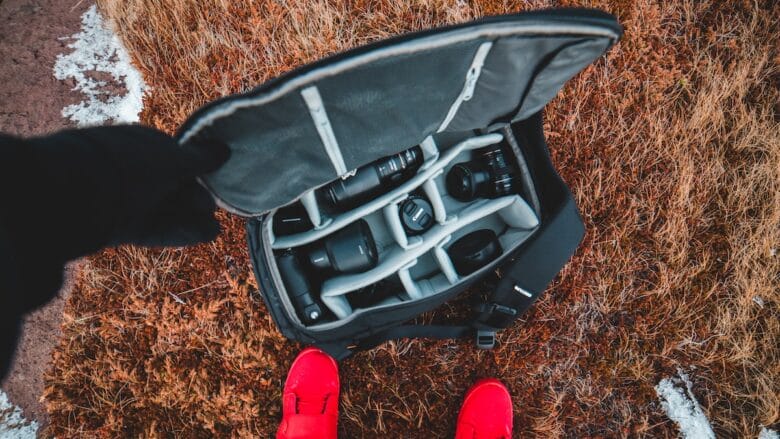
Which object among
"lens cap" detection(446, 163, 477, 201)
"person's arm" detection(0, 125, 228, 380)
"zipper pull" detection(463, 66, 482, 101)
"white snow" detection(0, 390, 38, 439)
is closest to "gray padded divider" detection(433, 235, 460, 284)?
"lens cap" detection(446, 163, 477, 201)

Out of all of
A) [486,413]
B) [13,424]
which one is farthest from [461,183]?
[13,424]

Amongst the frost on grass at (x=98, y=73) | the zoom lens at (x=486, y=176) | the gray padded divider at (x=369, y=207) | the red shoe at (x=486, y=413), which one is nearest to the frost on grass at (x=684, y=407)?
the red shoe at (x=486, y=413)

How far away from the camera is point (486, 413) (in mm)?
2152

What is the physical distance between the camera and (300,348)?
226cm

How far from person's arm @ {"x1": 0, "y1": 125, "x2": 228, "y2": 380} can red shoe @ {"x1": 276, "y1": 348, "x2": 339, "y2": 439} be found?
1.23 meters

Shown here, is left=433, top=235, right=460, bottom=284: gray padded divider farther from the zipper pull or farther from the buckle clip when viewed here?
the zipper pull

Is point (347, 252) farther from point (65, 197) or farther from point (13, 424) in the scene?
point (13, 424)

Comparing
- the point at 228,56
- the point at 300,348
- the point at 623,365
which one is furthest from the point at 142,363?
the point at 623,365

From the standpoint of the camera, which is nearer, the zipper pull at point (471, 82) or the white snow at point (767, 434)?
the zipper pull at point (471, 82)

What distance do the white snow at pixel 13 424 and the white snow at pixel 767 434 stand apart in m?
3.77

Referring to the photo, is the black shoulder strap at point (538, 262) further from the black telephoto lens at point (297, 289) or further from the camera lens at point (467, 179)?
the black telephoto lens at point (297, 289)

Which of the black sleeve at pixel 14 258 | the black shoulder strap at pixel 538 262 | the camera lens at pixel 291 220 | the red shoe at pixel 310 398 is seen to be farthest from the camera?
the red shoe at pixel 310 398

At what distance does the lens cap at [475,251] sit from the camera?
6.32 ft

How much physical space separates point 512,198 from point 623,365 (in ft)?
3.85
